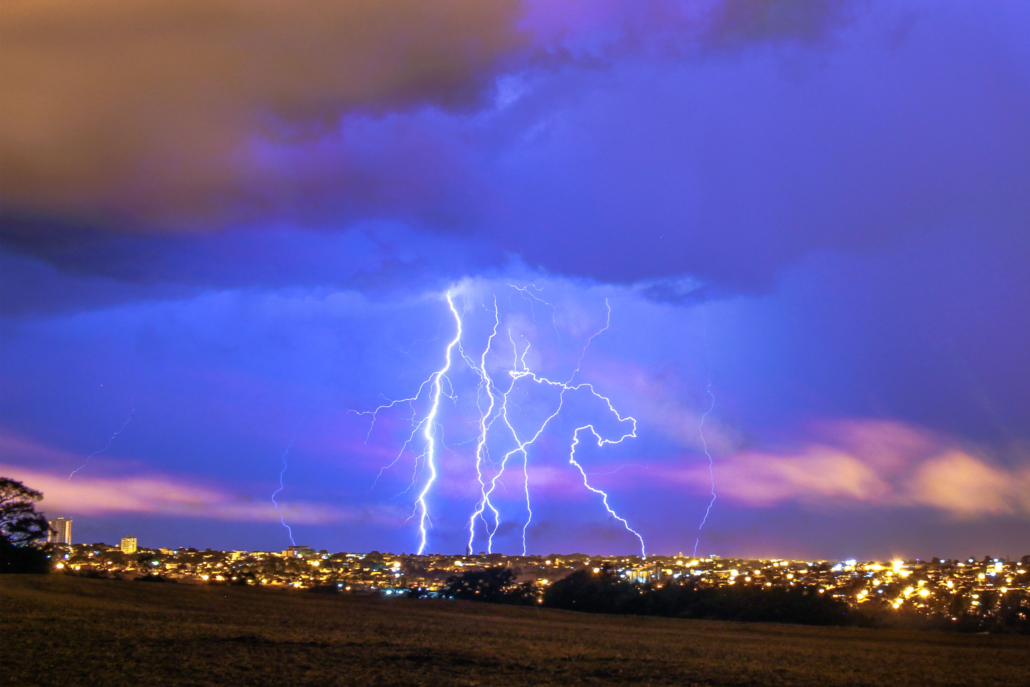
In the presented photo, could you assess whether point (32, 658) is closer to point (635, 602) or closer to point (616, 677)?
point (616, 677)

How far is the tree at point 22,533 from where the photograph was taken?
23219 mm

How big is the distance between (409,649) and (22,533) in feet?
64.7

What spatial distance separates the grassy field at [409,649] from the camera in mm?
8164

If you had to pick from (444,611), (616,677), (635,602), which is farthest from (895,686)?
(635,602)

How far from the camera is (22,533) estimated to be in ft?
80.9

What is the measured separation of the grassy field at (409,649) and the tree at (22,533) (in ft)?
19.6

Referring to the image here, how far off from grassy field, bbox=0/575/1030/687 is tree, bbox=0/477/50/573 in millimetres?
5979

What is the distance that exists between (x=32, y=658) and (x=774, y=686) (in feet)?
25.6

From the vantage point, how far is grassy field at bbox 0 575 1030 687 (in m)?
8.16

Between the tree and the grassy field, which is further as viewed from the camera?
the tree

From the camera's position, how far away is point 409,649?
10688mm

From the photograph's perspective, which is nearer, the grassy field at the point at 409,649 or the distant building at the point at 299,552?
the grassy field at the point at 409,649

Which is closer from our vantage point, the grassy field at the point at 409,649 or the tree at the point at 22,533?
the grassy field at the point at 409,649

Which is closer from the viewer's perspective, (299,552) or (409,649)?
(409,649)
